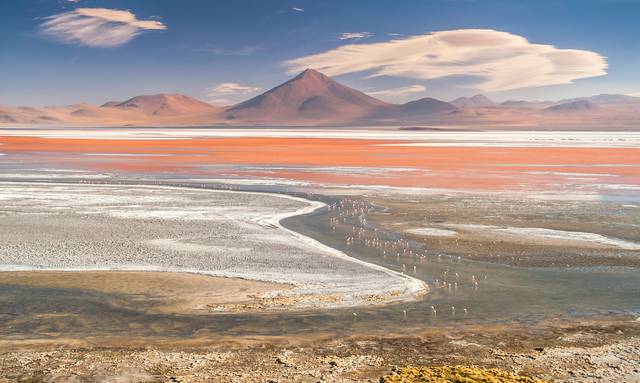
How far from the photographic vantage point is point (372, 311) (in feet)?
33.1

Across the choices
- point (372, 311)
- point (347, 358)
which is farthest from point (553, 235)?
point (347, 358)

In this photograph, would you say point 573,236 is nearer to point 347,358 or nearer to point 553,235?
point 553,235

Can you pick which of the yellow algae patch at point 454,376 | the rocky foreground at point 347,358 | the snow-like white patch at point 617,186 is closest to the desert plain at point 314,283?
the rocky foreground at point 347,358

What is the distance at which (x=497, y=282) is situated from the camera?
11.9 m

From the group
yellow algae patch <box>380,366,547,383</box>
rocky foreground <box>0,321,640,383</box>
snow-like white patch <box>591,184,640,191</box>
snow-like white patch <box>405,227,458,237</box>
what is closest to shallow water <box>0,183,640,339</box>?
rocky foreground <box>0,321,640,383</box>

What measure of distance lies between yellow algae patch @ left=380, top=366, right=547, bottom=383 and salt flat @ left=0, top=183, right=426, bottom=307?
2.94 m

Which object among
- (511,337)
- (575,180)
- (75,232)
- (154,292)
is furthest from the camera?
(575,180)

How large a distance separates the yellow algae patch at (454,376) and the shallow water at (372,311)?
1547 mm

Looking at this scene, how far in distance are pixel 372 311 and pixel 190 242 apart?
6.44m

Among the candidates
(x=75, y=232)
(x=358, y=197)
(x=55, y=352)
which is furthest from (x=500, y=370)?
(x=358, y=197)

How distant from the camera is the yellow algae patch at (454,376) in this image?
729 centimetres

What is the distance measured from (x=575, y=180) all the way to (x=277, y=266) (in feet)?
64.6

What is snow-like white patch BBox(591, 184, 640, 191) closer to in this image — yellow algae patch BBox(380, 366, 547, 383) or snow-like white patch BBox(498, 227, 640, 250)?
snow-like white patch BBox(498, 227, 640, 250)

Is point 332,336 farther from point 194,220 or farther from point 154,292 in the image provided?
point 194,220
